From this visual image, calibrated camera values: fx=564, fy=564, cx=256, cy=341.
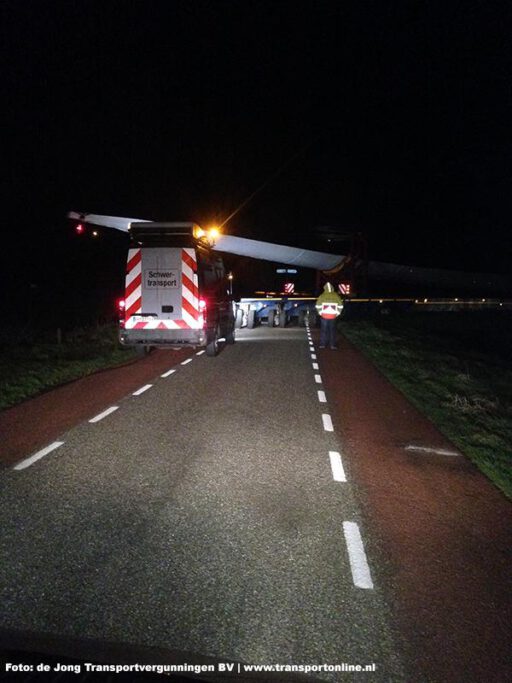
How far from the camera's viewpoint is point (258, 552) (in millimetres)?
4477

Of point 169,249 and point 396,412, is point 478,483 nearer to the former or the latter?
point 396,412

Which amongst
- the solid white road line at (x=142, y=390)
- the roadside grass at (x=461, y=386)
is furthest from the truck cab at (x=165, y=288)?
the roadside grass at (x=461, y=386)

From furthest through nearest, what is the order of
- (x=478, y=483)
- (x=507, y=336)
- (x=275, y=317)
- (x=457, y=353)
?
1. (x=507, y=336)
2. (x=275, y=317)
3. (x=457, y=353)
4. (x=478, y=483)

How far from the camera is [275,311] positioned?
29.1 metres

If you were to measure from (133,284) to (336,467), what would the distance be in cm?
965

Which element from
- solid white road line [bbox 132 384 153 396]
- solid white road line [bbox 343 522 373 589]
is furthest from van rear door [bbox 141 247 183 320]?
solid white road line [bbox 343 522 373 589]

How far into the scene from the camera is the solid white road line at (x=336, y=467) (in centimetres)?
633

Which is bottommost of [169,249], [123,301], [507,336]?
[507,336]

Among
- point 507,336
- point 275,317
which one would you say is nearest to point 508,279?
point 507,336

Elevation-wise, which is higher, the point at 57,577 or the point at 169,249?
the point at 169,249

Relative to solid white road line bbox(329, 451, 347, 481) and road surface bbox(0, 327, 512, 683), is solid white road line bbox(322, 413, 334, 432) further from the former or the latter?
solid white road line bbox(329, 451, 347, 481)

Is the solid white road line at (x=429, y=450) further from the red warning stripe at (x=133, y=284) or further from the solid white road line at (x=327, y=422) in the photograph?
the red warning stripe at (x=133, y=284)

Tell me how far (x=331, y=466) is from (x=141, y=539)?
273cm

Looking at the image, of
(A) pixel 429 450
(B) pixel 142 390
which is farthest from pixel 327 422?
(B) pixel 142 390
